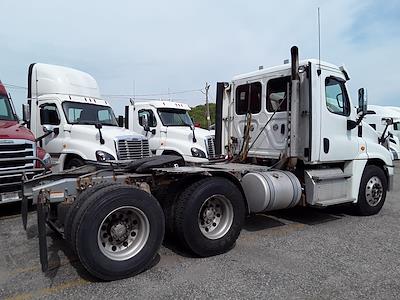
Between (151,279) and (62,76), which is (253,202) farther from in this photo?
(62,76)

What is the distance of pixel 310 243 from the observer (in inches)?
220

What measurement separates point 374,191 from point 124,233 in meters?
5.18

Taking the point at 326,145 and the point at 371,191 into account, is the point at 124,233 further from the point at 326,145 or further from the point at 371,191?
the point at 371,191

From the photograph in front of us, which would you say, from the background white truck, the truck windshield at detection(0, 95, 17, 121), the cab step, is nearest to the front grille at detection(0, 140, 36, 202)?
the truck windshield at detection(0, 95, 17, 121)

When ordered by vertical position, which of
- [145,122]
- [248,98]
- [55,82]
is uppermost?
[55,82]

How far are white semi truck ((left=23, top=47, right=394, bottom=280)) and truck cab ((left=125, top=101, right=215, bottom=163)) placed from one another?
325cm

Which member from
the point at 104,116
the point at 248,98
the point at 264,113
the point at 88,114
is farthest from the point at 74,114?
the point at 264,113

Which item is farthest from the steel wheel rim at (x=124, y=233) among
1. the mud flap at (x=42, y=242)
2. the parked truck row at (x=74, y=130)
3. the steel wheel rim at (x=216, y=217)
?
the parked truck row at (x=74, y=130)

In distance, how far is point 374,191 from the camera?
7340 mm

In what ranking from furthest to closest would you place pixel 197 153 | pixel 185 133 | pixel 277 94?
1. pixel 185 133
2. pixel 197 153
3. pixel 277 94

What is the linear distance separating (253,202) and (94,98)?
659 cm

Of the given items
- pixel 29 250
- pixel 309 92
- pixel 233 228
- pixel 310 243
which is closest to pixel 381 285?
pixel 310 243

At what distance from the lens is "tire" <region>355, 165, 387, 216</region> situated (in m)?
7.18

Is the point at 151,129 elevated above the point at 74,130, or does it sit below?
above
